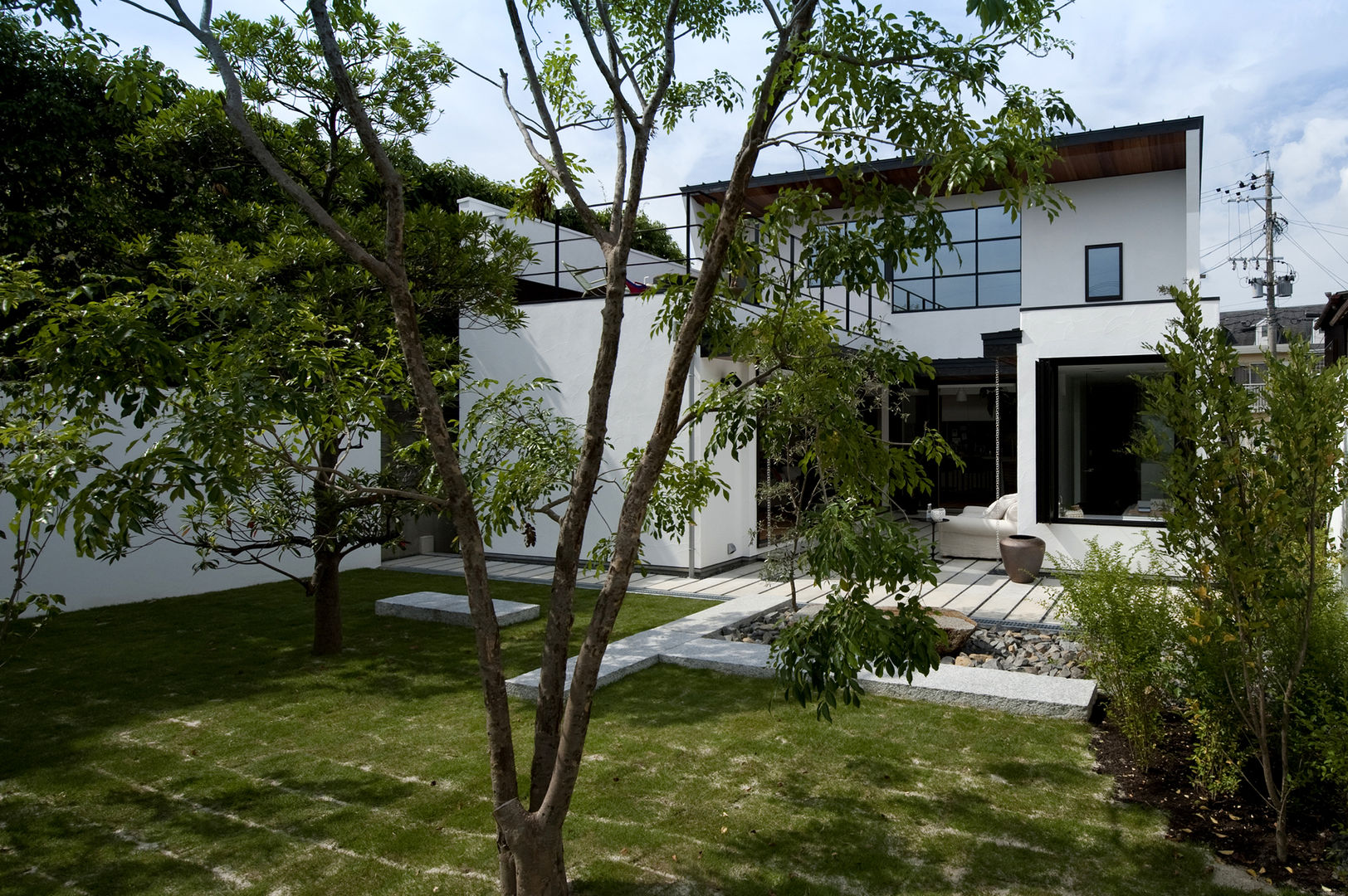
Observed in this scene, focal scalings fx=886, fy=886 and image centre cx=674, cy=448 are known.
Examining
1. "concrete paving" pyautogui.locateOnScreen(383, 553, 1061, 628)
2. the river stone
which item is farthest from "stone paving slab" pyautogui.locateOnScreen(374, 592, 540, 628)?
the river stone

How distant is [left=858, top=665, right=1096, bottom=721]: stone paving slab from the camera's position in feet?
17.7

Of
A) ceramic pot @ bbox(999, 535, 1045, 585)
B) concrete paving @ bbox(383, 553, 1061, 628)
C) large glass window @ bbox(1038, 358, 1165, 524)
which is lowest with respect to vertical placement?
concrete paving @ bbox(383, 553, 1061, 628)

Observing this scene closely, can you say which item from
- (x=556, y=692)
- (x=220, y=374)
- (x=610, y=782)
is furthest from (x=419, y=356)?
(x=610, y=782)

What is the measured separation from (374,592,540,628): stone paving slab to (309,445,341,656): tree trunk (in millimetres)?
1189

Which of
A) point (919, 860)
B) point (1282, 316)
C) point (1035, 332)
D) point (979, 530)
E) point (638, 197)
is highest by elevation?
point (1282, 316)

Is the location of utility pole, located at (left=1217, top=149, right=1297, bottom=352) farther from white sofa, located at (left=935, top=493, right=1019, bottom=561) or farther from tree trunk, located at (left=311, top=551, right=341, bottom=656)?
tree trunk, located at (left=311, top=551, right=341, bottom=656)

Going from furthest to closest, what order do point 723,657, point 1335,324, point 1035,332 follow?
point 1035,332 < point 1335,324 < point 723,657

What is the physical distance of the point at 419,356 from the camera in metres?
2.97

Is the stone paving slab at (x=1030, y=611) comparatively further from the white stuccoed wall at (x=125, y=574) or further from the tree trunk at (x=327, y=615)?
the white stuccoed wall at (x=125, y=574)

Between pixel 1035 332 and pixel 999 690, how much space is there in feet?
20.0

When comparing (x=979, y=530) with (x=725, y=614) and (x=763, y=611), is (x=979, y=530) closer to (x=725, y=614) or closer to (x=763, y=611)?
(x=763, y=611)

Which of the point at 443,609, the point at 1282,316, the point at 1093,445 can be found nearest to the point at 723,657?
the point at 443,609

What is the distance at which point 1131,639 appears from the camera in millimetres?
4449

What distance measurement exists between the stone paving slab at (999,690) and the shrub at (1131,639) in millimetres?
528
